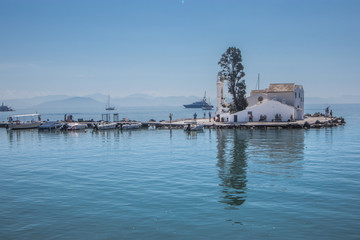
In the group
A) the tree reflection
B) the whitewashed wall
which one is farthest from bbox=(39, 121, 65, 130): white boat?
the tree reflection

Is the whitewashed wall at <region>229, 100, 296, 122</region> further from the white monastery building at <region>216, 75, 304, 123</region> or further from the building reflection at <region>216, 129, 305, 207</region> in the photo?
the building reflection at <region>216, 129, 305, 207</region>

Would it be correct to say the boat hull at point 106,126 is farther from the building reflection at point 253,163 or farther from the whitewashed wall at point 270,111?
the building reflection at point 253,163

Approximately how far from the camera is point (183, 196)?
64.2 ft

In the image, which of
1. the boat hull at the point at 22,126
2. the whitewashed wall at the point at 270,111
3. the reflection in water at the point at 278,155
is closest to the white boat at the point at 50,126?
the boat hull at the point at 22,126

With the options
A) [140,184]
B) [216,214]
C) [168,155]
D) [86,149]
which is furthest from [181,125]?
[216,214]

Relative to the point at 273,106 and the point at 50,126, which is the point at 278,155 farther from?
the point at 50,126

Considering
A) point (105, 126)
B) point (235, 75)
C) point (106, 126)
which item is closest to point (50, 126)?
point (105, 126)

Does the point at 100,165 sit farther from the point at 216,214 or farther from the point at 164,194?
the point at 216,214

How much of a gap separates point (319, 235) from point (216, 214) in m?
4.94

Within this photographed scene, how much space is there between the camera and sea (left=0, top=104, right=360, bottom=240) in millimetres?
14789

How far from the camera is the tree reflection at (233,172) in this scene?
19.6 metres

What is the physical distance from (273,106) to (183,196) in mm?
54594

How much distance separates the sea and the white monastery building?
3515cm

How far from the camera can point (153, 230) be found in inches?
580
